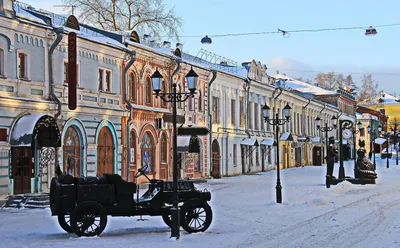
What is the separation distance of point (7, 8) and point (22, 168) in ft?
15.8

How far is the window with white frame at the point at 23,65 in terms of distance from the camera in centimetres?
2091

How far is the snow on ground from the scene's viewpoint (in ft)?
39.6

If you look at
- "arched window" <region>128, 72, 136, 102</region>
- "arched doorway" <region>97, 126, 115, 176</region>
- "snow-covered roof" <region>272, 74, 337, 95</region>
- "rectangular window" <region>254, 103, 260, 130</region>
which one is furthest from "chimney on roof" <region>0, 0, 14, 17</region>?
"snow-covered roof" <region>272, 74, 337, 95</region>

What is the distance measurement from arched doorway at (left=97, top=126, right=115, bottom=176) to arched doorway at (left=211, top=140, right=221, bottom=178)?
1103 cm

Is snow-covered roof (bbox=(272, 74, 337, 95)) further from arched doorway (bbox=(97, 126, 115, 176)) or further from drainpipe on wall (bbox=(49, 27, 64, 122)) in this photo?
drainpipe on wall (bbox=(49, 27, 64, 122))

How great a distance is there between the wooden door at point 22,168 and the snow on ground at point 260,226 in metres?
2.18

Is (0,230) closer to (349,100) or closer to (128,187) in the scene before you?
(128,187)

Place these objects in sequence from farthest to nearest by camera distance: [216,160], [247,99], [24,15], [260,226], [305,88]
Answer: [305,88]
[247,99]
[216,160]
[24,15]
[260,226]

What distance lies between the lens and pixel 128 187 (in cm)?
1305

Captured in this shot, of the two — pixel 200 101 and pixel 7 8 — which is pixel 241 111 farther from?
pixel 7 8

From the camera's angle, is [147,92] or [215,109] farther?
[215,109]

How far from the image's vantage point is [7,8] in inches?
788

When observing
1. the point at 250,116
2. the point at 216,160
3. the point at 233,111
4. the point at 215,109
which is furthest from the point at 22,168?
the point at 250,116

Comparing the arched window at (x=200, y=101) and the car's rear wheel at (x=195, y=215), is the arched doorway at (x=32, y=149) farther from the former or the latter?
the arched window at (x=200, y=101)
